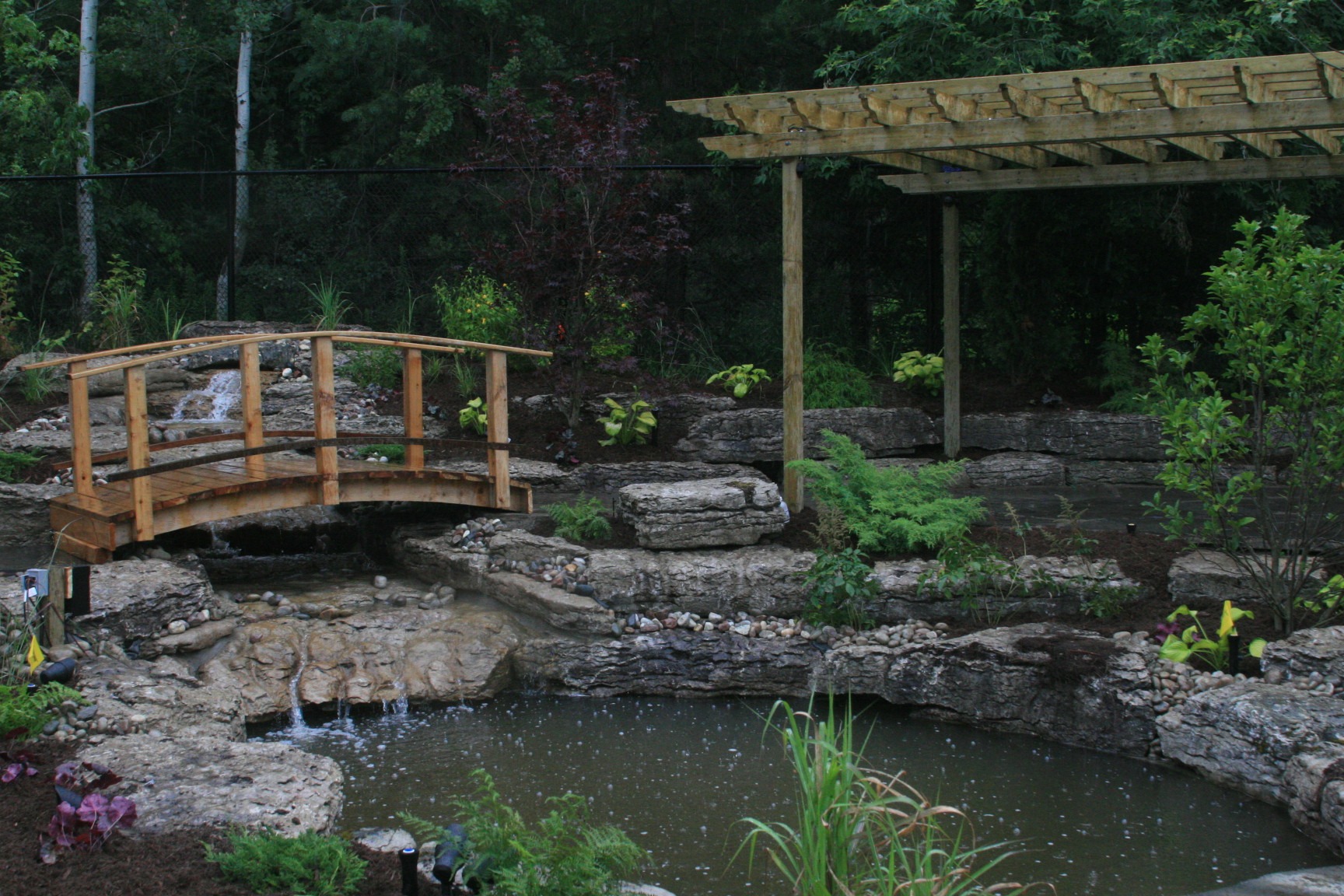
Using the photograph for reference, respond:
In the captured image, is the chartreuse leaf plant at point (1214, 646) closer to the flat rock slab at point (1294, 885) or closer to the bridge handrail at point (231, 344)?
the flat rock slab at point (1294, 885)

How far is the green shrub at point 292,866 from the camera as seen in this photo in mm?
3400

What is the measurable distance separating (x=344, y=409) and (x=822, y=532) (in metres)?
4.91

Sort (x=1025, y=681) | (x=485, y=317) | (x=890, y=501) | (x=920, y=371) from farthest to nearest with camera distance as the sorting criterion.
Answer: (x=920, y=371), (x=485, y=317), (x=890, y=501), (x=1025, y=681)

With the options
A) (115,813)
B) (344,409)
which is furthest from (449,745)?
(344,409)

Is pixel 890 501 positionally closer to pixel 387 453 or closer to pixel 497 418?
pixel 497 418

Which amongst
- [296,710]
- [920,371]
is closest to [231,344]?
[296,710]

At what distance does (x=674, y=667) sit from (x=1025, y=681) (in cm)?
185

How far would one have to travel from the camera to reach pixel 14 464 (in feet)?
26.6

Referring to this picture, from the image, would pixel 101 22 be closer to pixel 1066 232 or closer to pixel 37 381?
pixel 37 381

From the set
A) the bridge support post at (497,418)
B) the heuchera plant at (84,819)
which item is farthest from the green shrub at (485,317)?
the heuchera plant at (84,819)

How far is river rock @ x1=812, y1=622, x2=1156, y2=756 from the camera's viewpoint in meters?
5.55

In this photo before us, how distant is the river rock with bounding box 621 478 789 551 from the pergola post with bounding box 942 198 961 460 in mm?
3384

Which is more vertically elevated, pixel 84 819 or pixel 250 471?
pixel 250 471

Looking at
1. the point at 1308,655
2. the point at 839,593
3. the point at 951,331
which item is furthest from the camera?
the point at 951,331
